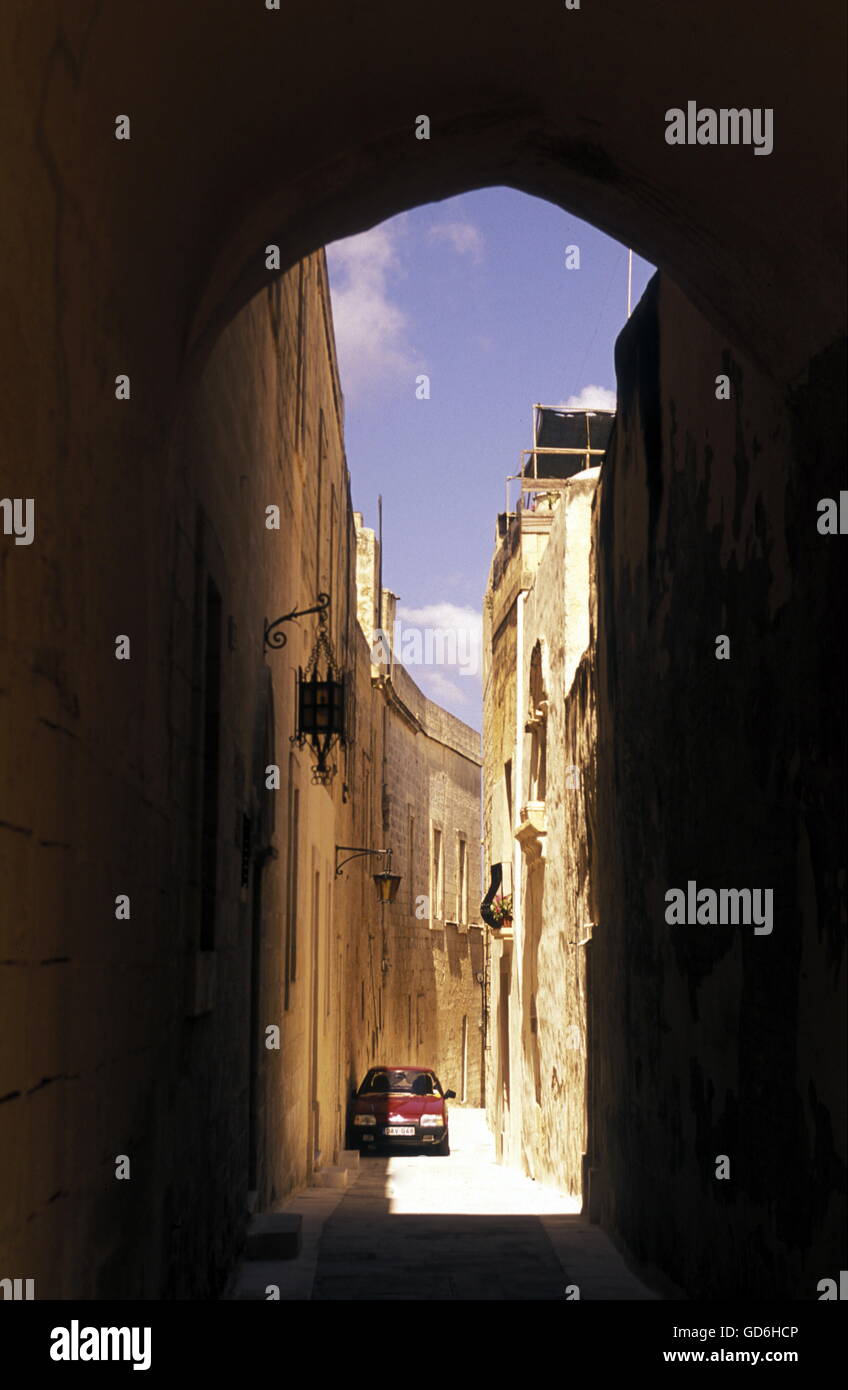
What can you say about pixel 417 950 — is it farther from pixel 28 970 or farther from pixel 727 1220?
pixel 28 970

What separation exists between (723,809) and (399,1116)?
48.3ft

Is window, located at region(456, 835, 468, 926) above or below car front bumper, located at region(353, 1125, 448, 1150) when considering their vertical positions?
above

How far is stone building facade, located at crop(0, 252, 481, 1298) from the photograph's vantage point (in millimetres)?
3145

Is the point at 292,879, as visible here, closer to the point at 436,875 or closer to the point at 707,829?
the point at 707,829

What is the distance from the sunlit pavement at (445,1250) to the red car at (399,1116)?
20.8ft

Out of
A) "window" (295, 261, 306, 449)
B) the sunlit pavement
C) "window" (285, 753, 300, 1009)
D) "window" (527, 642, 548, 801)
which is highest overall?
"window" (295, 261, 306, 449)

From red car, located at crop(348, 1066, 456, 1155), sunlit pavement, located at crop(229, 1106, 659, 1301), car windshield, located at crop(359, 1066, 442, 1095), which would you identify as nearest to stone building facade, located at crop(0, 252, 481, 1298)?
sunlit pavement, located at crop(229, 1106, 659, 1301)

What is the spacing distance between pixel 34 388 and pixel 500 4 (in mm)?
2544

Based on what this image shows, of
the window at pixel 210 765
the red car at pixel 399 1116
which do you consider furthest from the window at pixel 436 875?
the window at pixel 210 765

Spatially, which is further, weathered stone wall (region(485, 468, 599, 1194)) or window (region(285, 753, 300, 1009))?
weathered stone wall (region(485, 468, 599, 1194))

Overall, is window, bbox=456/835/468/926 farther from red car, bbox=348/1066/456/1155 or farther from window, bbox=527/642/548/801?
window, bbox=527/642/548/801

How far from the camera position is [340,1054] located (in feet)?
64.4

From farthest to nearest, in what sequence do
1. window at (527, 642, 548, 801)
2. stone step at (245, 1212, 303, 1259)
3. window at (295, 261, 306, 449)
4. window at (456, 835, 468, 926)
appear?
window at (456, 835, 468, 926) → window at (527, 642, 548, 801) → window at (295, 261, 306, 449) → stone step at (245, 1212, 303, 1259)
